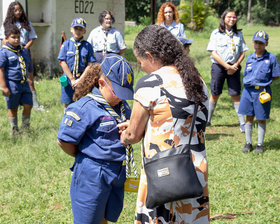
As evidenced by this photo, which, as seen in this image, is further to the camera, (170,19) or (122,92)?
(170,19)

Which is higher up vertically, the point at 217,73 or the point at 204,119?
the point at 204,119

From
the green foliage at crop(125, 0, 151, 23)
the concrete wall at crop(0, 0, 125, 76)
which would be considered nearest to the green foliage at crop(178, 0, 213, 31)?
the green foliage at crop(125, 0, 151, 23)

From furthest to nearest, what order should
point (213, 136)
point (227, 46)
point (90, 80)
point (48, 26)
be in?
point (48, 26), point (227, 46), point (213, 136), point (90, 80)

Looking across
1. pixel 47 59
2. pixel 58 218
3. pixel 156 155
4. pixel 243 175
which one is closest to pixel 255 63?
pixel 243 175

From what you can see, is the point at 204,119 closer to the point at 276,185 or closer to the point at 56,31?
the point at 276,185

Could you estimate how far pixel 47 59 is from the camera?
37.0ft

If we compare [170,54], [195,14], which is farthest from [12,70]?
[195,14]


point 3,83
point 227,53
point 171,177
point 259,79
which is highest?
point 227,53

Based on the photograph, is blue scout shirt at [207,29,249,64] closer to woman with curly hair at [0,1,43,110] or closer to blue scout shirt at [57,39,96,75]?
blue scout shirt at [57,39,96,75]

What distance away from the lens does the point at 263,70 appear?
586 centimetres

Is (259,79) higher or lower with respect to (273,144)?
higher

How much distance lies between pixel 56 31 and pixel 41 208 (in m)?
8.07

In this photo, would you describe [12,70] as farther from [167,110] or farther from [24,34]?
[167,110]

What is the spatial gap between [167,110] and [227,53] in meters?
5.15
